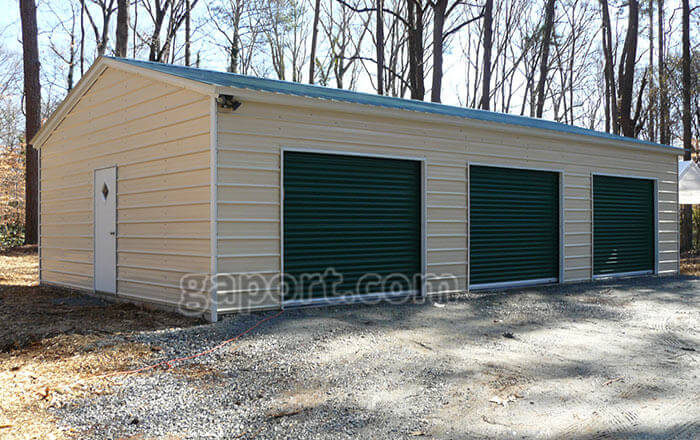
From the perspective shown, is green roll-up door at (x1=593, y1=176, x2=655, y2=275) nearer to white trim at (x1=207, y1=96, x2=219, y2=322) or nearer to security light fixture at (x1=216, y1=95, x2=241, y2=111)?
security light fixture at (x1=216, y1=95, x2=241, y2=111)

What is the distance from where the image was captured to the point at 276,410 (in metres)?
3.43

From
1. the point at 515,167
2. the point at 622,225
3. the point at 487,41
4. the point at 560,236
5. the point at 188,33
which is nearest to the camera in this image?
the point at 515,167

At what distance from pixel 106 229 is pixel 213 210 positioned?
2814 millimetres

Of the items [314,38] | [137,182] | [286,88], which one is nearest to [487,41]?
[314,38]

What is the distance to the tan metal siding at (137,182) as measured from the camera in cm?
614

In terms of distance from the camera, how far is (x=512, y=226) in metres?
8.77

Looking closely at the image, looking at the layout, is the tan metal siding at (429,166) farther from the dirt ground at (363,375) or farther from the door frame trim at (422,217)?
the dirt ground at (363,375)

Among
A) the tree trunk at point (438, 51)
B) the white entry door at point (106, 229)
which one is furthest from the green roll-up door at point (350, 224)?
the tree trunk at point (438, 51)

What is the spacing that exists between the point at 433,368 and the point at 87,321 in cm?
401

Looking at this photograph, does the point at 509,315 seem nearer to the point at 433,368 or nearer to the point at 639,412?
the point at 433,368

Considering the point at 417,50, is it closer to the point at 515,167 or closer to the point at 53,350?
the point at 515,167

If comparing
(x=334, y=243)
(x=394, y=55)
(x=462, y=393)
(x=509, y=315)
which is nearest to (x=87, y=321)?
(x=334, y=243)

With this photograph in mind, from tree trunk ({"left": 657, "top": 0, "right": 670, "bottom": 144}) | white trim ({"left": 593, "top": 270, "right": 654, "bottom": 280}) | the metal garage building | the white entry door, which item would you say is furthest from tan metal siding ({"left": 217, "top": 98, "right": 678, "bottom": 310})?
tree trunk ({"left": 657, "top": 0, "right": 670, "bottom": 144})

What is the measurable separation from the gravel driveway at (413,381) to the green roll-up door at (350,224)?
62 cm
